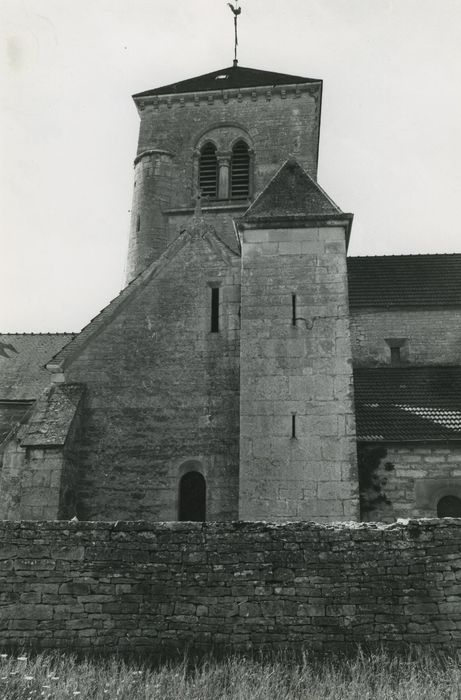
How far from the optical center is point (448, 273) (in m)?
18.6

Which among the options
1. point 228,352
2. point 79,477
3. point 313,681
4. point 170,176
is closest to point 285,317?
point 228,352

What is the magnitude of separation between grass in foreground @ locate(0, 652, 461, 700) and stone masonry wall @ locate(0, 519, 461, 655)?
27 centimetres

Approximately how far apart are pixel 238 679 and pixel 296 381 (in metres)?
6.19

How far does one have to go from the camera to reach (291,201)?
42.9ft

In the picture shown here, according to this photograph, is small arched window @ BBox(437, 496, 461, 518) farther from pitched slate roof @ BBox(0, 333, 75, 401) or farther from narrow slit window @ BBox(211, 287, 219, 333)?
pitched slate roof @ BBox(0, 333, 75, 401)

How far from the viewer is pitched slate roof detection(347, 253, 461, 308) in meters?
17.8

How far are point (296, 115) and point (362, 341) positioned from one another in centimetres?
892

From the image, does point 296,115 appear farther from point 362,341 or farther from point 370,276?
point 362,341

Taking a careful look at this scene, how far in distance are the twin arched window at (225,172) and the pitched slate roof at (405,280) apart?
4.64 meters

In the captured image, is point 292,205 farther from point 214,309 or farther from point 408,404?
point 408,404

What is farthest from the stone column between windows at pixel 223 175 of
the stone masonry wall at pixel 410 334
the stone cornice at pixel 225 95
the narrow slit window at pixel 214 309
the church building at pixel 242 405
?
the narrow slit window at pixel 214 309

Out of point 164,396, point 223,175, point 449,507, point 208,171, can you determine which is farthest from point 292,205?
point 208,171

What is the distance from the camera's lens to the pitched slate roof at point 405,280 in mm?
17766

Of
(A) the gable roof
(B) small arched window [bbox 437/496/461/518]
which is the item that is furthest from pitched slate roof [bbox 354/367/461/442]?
(A) the gable roof
